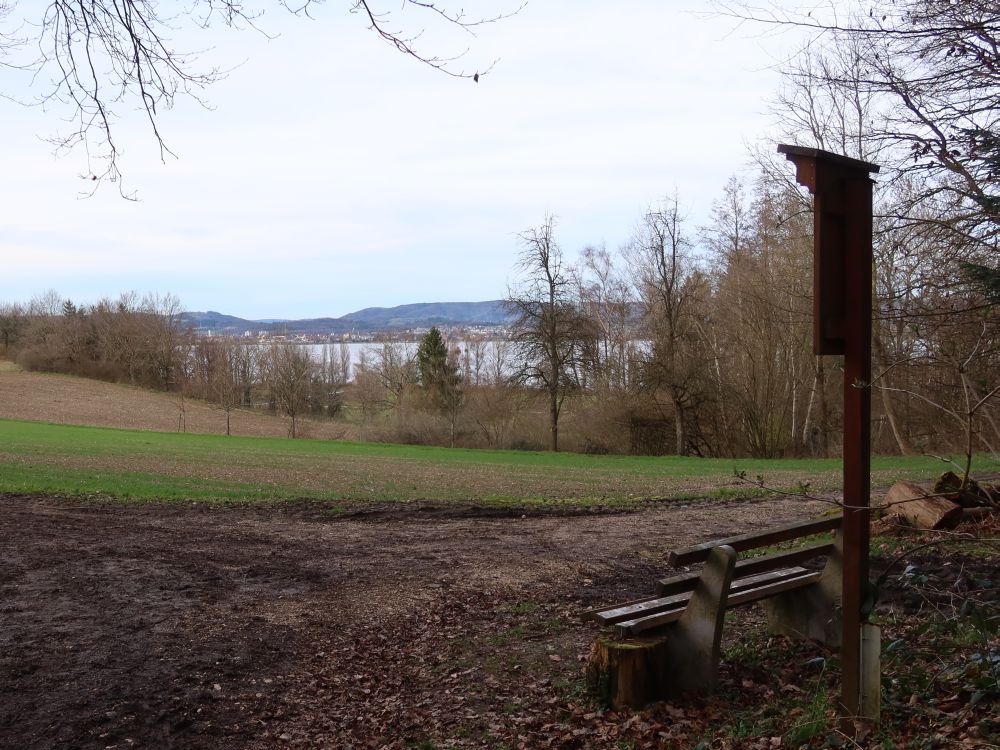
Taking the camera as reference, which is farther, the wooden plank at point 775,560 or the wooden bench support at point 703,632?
the wooden plank at point 775,560

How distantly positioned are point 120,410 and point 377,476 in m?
44.8

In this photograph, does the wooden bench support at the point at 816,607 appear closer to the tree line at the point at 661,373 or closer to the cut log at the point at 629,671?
the cut log at the point at 629,671

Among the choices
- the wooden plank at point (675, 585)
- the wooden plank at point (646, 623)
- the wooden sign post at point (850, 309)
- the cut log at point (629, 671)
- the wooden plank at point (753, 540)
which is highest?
the wooden sign post at point (850, 309)

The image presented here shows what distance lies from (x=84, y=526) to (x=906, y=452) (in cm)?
2738

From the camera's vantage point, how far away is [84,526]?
10.5 meters

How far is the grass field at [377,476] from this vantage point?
1552 cm

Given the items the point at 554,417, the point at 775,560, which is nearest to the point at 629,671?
the point at 775,560

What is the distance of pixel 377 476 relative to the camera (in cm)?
2141

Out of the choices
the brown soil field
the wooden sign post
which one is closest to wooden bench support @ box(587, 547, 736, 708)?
the wooden sign post

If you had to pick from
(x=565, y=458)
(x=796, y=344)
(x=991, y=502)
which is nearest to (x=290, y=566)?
(x=991, y=502)

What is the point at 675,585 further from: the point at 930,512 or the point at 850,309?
the point at 930,512

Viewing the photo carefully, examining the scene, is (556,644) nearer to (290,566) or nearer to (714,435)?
(290,566)

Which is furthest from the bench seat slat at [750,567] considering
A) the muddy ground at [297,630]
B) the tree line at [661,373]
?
the tree line at [661,373]

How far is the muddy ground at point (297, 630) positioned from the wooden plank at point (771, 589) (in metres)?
1.14
